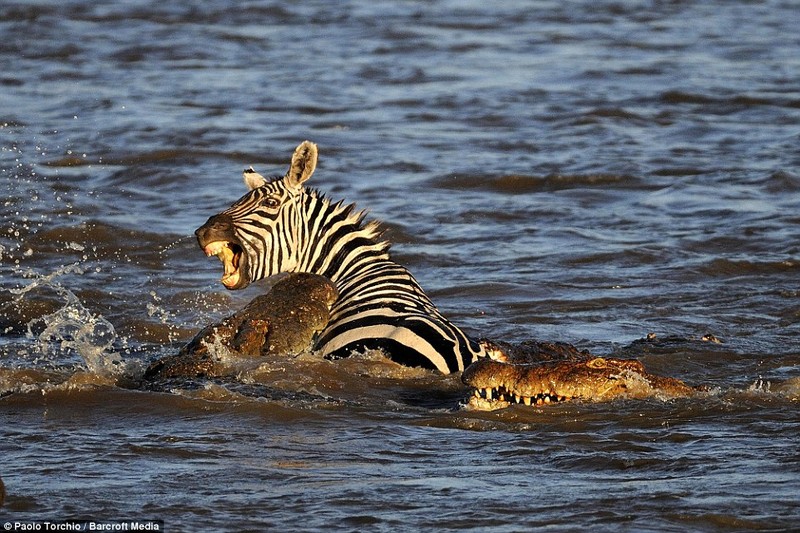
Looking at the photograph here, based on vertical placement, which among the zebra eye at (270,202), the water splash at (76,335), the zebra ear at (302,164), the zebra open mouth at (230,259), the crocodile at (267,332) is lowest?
the water splash at (76,335)

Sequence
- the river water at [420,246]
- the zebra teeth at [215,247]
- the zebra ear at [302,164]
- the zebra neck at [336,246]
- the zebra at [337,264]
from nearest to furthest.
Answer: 1. the river water at [420,246]
2. the zebra at [337,264]
3. the zebra teeth at [215,247]
4. the zebra ear at [302,164]
5. the zebra neck at [336,246]

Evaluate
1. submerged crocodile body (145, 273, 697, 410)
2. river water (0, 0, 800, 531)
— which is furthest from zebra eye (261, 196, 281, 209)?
river water (0, 0, 800, 531)

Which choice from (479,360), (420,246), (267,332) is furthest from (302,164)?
(420,246)

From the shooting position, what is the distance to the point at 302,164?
8.20 m

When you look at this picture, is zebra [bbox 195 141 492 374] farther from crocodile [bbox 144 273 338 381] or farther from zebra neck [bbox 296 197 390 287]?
crocodile [bbox 144 273 338 381]

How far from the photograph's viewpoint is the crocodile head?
22.6ft

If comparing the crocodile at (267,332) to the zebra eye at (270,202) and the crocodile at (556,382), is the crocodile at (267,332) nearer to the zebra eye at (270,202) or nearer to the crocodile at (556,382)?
the zebra eye at (270,202)

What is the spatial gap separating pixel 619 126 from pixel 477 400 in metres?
11.5

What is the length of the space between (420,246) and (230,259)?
15.5 ft

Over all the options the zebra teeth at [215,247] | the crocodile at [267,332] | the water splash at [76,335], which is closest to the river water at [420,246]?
the water splash at [76,335]

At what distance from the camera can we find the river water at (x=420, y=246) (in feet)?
20.3

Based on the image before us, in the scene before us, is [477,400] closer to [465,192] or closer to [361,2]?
[465,192]

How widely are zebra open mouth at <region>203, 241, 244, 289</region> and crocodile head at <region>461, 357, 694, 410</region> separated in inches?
65.8

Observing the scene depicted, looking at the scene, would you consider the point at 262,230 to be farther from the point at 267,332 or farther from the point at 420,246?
the point at 420,246
